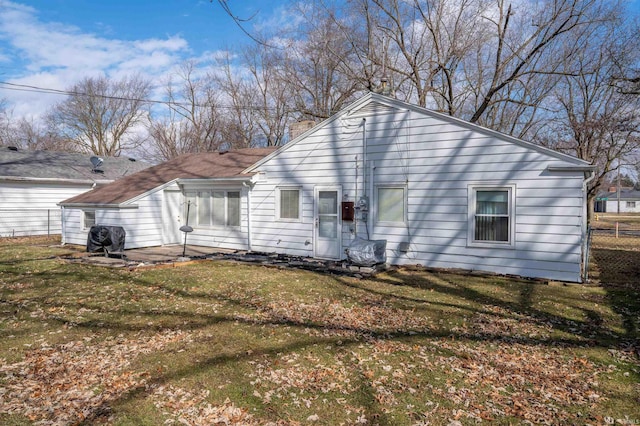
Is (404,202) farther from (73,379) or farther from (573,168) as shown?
(73,379)

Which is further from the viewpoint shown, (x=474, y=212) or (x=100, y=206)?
(x=100, y=206)

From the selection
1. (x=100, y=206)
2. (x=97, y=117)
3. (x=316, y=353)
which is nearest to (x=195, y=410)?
(x=316, y=353)

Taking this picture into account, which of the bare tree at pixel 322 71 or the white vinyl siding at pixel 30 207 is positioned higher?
the bare tree at pixel 322 71

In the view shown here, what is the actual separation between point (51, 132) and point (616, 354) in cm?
4738

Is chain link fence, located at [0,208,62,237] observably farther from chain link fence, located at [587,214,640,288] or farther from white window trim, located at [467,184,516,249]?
chain link fence, located at [587,214,640,288]

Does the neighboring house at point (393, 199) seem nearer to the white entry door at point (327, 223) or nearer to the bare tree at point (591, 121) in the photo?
the white entry door at point (327, 223)

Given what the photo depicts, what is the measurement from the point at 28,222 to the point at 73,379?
1789cm

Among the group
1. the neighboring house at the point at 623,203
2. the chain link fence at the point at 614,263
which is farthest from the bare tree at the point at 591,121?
the neighboring house at the point at 623,203

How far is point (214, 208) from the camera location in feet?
47.6

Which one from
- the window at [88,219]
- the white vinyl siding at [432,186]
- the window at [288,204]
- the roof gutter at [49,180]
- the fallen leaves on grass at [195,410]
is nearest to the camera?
the fallen leaves on grass at [195,410]

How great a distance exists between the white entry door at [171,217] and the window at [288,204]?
4.48m

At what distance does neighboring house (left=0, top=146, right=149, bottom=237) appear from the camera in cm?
1809

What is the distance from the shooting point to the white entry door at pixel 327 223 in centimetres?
1188

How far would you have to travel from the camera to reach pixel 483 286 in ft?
28.6
